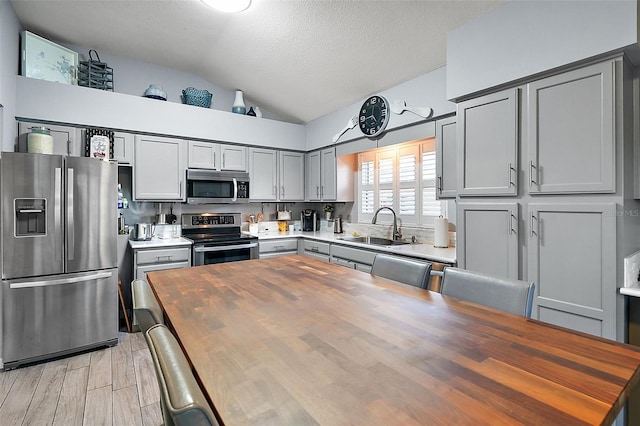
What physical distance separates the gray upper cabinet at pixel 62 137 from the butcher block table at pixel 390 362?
266cm

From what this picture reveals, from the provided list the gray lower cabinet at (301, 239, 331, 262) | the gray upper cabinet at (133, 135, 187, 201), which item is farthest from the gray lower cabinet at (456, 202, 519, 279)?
the gray upper cabinet at (133, 135, 187, 201)

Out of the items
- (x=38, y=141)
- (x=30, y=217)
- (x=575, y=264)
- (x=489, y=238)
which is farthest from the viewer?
(x=38, y=141)

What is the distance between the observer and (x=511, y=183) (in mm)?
2176

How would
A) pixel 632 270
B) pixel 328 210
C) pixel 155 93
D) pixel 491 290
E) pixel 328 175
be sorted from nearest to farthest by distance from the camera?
pixel 491 290
pixel 632 270
pixel 155 93
pixel 328 175
pixel 328 210

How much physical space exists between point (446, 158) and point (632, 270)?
1472 mm

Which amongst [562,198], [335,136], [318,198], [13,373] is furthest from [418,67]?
[13,373]

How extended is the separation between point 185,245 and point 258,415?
3.14 meters

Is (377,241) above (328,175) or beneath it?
beneath

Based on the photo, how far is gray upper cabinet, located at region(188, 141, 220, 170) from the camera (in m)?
3.91

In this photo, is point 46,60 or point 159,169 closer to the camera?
point 46,60

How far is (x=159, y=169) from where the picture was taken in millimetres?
3693

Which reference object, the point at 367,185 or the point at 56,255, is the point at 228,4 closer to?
the point at 56,255

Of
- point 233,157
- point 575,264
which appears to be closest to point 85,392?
point 233,157

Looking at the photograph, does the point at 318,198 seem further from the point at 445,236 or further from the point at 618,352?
the point at 618,352
